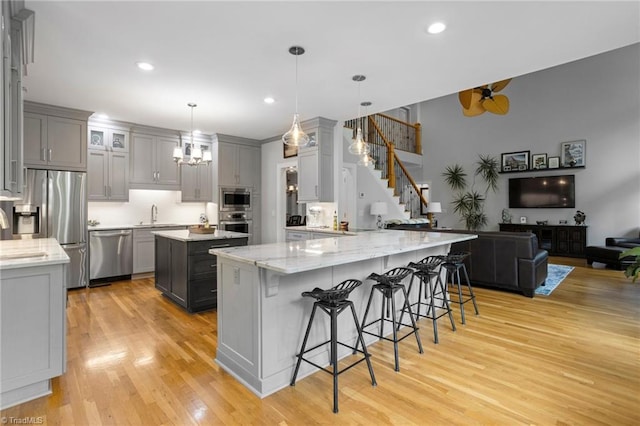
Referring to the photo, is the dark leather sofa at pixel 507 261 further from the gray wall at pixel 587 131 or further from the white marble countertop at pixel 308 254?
the gray wall at pixel 587 131

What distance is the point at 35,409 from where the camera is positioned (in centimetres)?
212

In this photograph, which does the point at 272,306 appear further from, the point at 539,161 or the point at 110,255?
the point at 539,161

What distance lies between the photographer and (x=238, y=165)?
692 cm

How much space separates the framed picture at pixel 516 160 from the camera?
853 cm

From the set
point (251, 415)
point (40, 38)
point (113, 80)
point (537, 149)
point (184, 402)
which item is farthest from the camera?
point (537, 149)

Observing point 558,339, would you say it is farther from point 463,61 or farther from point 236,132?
point 236,132

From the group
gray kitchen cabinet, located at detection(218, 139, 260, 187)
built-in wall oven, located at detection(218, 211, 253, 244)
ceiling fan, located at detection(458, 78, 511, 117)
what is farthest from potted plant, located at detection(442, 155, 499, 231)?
built-in wall oven, located at detection(218, 211, 253, 244)

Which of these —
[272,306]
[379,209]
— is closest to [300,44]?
[272,306]

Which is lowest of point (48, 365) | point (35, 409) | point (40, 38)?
point (35, 409)

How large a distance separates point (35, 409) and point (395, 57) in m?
3.98

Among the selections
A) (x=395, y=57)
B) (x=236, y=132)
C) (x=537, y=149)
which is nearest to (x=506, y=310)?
(x=395, y=57)

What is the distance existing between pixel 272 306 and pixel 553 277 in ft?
18.5

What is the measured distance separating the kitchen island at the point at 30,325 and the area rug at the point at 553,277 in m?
5.60

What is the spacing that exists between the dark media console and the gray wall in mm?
275
